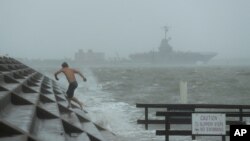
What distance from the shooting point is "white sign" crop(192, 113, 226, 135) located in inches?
346

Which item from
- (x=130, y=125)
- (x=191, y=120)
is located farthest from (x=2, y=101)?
(x=130, y=125)

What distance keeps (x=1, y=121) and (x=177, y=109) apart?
5.26m

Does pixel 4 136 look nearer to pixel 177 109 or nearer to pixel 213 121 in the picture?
pixel 213 121

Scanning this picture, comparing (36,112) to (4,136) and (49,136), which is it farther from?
(4,136)

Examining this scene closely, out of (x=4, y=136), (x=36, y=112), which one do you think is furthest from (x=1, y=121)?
(x=36, y=112)

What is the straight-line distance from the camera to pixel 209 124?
8.88m

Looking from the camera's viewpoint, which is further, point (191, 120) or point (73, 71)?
point (73, 71)

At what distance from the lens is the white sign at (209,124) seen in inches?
346

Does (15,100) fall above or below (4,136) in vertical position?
above

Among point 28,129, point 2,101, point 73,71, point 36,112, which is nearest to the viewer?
point 28,129

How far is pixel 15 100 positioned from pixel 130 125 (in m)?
8.48

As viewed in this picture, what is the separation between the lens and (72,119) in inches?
392

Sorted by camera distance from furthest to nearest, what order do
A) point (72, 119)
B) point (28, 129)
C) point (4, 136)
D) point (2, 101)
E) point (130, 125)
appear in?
point (130, 125) < point (72, 119) < point (2, 101) < point (28, 129) < point (4, 136)

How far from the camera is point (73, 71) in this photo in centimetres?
1247
